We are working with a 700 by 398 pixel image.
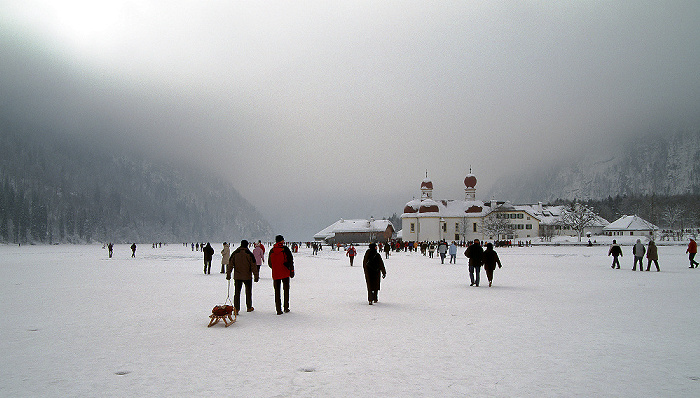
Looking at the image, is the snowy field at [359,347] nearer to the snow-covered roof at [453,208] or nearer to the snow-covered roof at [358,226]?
the snow-covered roof at [453,208]

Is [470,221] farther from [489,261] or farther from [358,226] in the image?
[489,261]

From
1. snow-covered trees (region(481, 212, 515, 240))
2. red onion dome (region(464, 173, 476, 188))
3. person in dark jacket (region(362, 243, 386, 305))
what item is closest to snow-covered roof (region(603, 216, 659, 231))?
snow-covered trees (region(481, 212, 515, 240))

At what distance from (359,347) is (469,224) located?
100197mm

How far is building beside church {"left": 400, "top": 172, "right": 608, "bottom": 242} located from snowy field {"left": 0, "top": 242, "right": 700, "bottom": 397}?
89627 mm

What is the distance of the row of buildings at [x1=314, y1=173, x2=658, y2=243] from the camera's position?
322ft

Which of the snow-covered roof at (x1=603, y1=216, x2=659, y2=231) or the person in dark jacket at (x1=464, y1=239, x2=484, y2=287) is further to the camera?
the snow-covered roof at (x1=603, y1=216, x2=659, y2=231)

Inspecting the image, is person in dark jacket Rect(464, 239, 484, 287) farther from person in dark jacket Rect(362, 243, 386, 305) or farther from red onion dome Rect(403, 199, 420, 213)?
red onion dome Rect(403, 199, 420, 213)

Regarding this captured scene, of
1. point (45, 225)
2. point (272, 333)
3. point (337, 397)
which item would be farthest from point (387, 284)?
point (45, 225)

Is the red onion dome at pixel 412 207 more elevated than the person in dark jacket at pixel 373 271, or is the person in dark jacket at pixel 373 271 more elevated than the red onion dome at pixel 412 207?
the red onion dome at pixel 412 207

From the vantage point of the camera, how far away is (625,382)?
6.11 m

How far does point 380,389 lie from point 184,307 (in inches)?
320

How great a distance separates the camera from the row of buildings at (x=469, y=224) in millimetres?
98188

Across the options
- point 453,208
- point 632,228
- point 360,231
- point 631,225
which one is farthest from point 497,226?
point 360,231

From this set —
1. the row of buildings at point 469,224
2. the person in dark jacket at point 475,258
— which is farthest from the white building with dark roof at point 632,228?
the person in dark jacket at point 475,258
